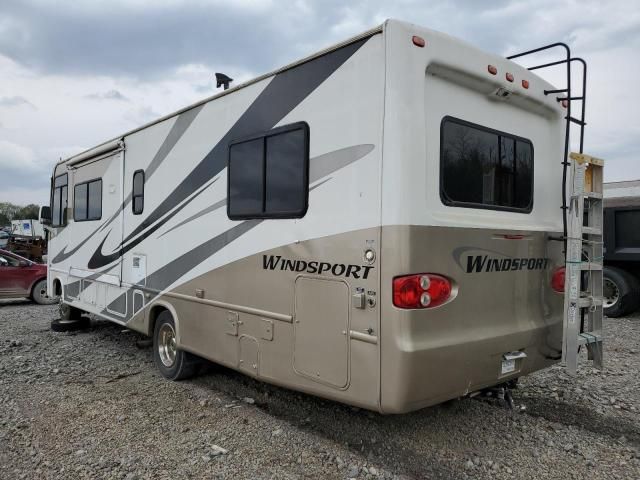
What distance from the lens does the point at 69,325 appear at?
7.64 metres

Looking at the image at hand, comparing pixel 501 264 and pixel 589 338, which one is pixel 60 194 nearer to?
pixel 501 264

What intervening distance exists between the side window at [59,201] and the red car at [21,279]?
383cm

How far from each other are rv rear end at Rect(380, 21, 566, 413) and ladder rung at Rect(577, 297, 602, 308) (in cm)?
24

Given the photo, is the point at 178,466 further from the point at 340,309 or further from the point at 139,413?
the point at 340,309

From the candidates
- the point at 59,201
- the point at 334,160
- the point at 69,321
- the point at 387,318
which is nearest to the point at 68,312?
the point at 69,321

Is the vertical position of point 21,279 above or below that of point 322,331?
below

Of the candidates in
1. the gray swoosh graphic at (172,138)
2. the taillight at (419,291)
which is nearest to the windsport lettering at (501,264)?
the taillight at (419,291)

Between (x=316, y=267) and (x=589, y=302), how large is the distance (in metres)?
2.11

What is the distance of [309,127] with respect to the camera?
3.45m

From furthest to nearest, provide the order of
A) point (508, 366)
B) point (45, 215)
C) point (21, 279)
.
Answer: point (21, 279) → point (45, 215) → point (508, 366)

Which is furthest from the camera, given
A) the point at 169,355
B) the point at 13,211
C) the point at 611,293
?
the point at 13,211

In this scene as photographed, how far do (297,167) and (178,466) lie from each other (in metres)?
2.19

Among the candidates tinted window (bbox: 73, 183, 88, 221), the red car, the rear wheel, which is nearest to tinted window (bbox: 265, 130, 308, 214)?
tinted window (bbox: 73, 183, 88, 221)

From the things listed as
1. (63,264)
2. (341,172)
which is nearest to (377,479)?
(341,172)
